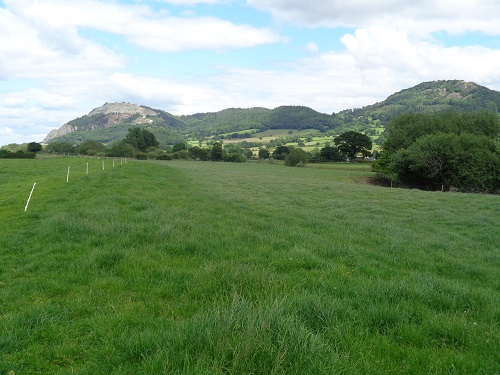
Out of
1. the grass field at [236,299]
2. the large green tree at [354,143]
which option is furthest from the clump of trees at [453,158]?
the grass field at [236,299]

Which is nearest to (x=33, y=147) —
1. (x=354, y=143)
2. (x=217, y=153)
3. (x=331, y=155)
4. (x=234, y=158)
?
(x=217, y=153)

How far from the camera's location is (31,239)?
11.0m

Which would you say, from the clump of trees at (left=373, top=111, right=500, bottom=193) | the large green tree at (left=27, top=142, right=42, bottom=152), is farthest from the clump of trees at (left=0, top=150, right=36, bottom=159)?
the clump of trees at (left=373, top=111, right=500, bottom=193)

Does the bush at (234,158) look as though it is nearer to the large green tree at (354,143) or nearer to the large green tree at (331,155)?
the large green tree at (331,155)

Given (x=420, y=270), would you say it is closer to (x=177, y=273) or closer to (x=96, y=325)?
(x=177, y=273)

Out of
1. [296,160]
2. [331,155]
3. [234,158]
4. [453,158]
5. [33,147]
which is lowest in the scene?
[296,160]

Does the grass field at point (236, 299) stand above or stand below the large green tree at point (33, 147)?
below

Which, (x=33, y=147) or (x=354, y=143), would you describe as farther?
(x=33, y=147)

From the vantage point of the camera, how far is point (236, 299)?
5.39m

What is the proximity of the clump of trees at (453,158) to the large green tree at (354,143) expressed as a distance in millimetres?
42951

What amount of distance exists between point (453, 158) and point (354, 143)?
62.3 m

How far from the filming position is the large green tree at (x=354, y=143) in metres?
118

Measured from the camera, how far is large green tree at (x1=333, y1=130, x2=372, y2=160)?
118 meters

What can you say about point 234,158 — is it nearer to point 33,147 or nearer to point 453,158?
point 33,147
